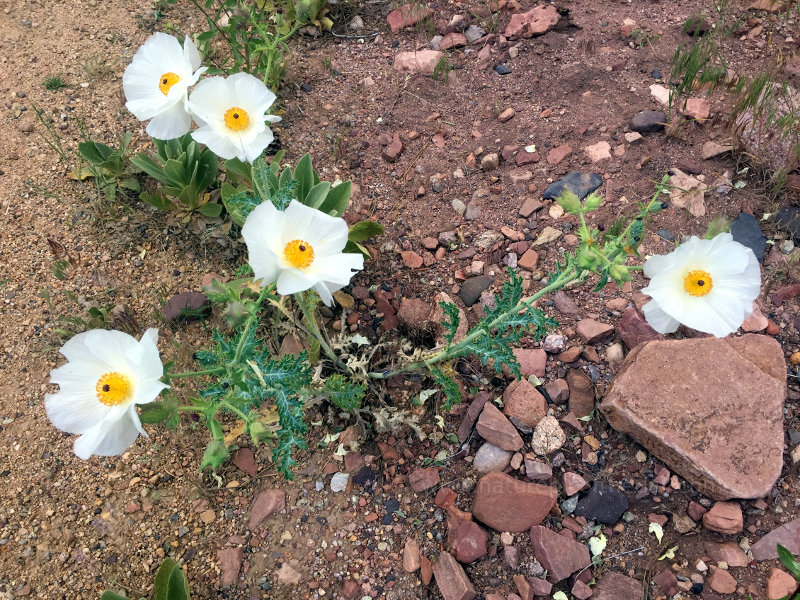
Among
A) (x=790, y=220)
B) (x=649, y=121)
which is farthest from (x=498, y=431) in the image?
(x=649, y=121)

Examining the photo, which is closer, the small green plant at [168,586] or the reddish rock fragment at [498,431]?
the small green plant at [168,586]

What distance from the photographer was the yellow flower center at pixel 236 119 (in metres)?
1.79

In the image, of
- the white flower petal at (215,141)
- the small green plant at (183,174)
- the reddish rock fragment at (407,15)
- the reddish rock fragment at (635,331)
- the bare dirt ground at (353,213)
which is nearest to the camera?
the white flower petal at (215,141)

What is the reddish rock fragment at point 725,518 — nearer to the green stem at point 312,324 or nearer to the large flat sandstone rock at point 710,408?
the large flat sandstone rock at point 710,408

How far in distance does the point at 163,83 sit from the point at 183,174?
106 centimetres

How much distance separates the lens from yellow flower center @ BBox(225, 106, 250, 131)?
1.79 meters

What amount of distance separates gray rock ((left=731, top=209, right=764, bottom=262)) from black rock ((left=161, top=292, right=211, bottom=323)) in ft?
7.85

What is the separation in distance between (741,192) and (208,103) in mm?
2401

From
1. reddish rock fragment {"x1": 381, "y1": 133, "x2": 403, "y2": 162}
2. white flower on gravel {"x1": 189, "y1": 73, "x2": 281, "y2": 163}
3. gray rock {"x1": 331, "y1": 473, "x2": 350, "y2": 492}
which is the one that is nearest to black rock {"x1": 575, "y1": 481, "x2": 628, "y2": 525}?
gray rock {"x1": 331, "y1": 473, "x2": 350, "y2": 492}

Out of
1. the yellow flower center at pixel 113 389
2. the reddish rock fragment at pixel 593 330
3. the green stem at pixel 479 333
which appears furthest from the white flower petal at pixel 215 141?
the reddish rock fragment at pixel 593 330

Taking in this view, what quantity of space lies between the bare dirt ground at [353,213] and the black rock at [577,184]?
0.06 metres

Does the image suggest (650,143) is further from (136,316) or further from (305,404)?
(136,316)

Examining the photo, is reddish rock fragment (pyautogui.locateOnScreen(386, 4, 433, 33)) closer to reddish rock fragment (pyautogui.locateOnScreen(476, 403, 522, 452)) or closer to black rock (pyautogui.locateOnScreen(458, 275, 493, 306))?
black rock (pyautogui.locateOnScreen(458, 275, 493, 306))

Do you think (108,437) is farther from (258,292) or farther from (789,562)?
(789,562)
